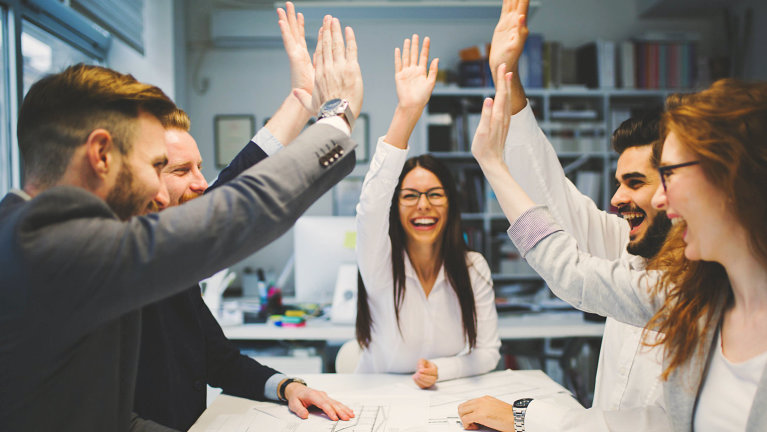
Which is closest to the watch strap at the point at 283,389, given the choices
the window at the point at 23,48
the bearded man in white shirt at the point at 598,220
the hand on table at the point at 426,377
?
the hand on table at the point at 426,377

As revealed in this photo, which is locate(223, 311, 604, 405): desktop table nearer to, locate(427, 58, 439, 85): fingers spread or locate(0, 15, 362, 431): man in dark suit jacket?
locate(427, 58, 439, 85): fingers spread

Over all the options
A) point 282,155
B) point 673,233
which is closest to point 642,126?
point 673,233

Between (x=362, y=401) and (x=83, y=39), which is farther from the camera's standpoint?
(x=83, y=39)

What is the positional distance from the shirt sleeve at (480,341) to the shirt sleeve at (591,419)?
470mm

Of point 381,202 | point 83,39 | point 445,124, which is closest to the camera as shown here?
point 381,202

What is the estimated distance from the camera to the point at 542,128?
3820 mm

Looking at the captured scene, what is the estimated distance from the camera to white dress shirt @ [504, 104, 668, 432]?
1008 mm

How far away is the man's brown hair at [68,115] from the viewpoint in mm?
721

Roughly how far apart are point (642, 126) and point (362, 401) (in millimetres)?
1090

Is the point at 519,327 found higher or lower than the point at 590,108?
lower

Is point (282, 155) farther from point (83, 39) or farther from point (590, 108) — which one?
point (590, 108)

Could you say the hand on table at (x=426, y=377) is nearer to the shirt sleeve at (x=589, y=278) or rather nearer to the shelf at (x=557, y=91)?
the shirt sleeve at (x=589, y=278)

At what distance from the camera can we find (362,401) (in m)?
1.32

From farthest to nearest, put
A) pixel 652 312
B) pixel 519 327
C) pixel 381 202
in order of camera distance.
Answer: pixel 519 327 < pixel 381 202 < pixel 652 312
